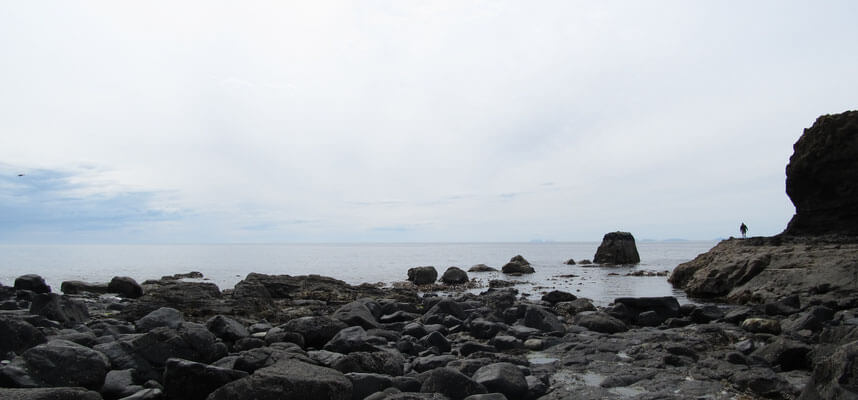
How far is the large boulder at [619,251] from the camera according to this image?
222ft

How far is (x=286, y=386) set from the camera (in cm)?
655

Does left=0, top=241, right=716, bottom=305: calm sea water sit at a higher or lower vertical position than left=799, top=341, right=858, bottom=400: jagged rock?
lower

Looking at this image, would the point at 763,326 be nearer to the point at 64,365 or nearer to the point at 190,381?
the point at 190,381

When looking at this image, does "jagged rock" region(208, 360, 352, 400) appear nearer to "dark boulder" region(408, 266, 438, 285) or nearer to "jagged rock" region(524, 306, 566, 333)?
"jagged rock" region(524, 306, 566, 333)

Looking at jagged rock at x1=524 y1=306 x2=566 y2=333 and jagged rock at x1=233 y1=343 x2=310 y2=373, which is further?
jagged rock at x1=524 y1=306 x2=566 y2=333

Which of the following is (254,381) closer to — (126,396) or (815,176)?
(126,396)

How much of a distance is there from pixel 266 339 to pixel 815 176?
30.7 m

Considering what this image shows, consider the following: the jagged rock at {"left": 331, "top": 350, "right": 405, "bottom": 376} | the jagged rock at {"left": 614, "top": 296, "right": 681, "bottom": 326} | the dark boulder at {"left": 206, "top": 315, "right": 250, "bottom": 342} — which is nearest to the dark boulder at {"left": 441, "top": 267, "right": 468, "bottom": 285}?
the jagged rock at {"left": 614, "top": 296, "right": 681, "bottom": 326}

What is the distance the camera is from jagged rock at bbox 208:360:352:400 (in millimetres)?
6441

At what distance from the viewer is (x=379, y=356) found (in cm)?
905

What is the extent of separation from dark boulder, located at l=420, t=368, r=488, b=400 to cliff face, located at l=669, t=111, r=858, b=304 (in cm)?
1724

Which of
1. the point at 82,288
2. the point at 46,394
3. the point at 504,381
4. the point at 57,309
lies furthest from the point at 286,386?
the point at 82,288

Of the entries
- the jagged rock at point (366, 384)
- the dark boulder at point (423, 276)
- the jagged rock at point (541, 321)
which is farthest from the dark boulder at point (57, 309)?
the dark boulder at point (423, 276)

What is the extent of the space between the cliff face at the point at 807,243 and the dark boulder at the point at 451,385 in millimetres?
17244
